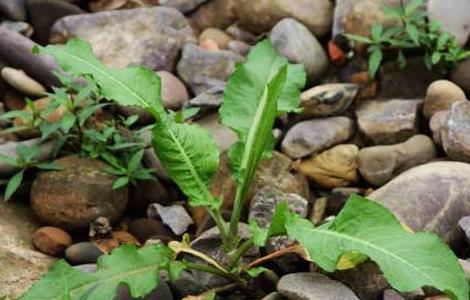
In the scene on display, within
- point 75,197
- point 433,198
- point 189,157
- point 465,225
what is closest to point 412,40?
point 433,198

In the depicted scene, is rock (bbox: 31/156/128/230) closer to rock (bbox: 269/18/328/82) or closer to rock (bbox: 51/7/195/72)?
rock (bbox: 51/7/195/72)

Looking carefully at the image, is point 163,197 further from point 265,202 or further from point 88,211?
point 265,202

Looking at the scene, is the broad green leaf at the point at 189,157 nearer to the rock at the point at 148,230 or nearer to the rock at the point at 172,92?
the rock at the point at 148,230

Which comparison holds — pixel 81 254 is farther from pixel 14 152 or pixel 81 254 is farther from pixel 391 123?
pixel 391 123

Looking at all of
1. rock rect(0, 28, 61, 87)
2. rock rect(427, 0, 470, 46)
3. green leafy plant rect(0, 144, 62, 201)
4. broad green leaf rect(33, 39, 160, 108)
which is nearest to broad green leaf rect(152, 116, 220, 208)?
broad green leaf rect(33, 39, 160, 108)

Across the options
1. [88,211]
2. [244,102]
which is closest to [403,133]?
[244,102]

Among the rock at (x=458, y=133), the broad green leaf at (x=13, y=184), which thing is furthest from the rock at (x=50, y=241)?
the rock at (x=458, y=133)

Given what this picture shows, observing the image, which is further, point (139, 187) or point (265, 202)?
point (139, 187)
